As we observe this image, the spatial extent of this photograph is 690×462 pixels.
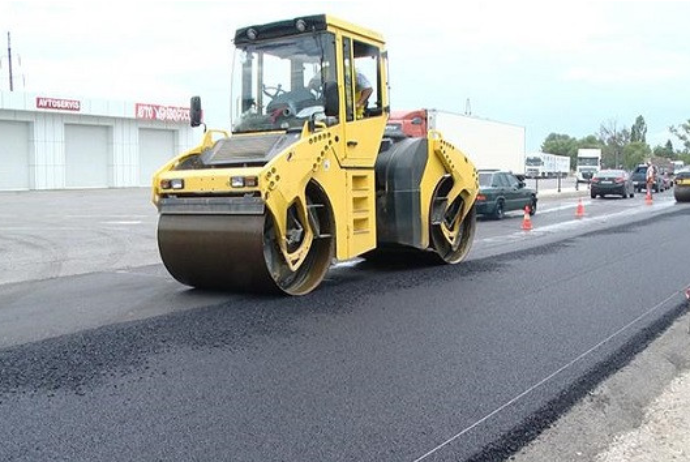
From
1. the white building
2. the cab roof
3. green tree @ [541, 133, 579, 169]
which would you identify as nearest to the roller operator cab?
the cab roof

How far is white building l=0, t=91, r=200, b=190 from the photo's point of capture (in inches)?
1481

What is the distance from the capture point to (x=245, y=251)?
7105 mm

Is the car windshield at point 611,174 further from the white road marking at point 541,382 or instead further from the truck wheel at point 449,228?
the white road marking at point 541,382

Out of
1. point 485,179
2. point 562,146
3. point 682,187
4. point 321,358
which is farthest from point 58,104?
point 562,146

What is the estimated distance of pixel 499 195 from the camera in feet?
68.3

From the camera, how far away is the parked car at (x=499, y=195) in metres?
20.4

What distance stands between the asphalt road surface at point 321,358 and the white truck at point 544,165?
5434 cm

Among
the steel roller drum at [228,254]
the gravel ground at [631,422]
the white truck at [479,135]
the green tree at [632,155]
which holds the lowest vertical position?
the gravel ground at [631,422]

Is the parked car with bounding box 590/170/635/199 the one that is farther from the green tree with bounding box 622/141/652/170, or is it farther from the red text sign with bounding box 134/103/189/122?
the green tree with bounding box 622/141/652/170

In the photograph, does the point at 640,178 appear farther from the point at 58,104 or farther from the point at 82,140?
the point at 58,104

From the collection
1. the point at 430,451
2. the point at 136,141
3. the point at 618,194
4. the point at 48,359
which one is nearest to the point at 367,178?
the point at 48,359

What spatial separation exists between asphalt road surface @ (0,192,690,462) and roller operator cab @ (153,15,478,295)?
429 millimetres

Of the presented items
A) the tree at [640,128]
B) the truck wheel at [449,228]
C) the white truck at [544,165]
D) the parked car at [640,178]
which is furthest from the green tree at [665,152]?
the truck wheel at [449,228]

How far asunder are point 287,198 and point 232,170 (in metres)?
0.63
